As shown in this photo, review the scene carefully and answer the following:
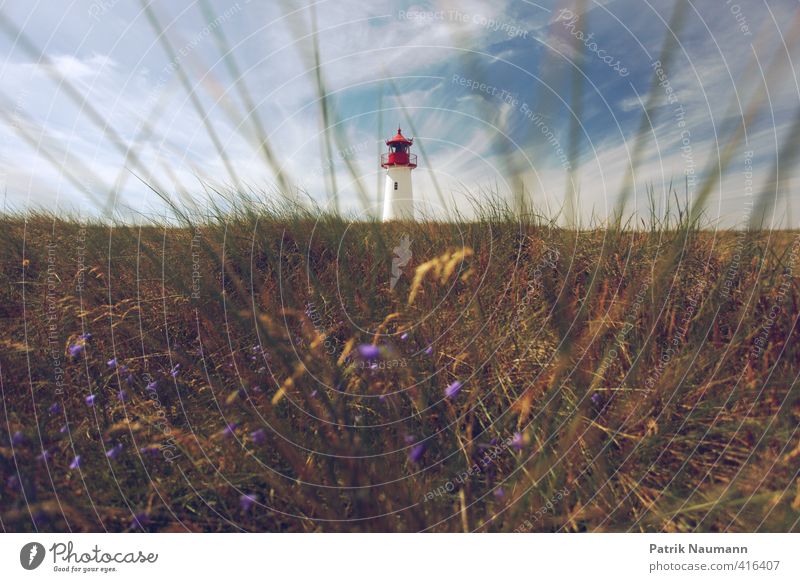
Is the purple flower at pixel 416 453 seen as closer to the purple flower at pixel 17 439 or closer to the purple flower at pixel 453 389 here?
the purple flower at pixel 453 389

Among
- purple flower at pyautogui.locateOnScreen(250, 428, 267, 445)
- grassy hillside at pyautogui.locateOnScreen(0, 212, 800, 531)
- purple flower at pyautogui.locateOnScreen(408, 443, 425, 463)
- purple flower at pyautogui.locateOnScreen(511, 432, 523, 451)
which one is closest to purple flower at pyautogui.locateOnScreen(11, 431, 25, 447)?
grassy hillside at pyautogui.locateOnScreen(0, 212, 800, 531)

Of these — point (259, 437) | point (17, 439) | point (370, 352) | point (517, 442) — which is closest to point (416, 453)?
point (517, 442)

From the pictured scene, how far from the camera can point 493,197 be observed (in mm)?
2508

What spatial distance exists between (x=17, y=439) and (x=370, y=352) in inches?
59.1

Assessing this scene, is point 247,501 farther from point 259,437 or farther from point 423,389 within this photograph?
point 423,389

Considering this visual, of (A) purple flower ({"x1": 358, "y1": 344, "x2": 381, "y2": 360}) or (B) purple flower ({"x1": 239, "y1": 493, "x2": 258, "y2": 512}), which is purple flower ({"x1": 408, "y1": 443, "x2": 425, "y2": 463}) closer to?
(A) purple flower ({"x1": 358, "y1": 344, "x2": 381, "y2": 360})

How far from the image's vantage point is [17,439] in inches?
62.0

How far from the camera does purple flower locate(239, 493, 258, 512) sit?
138cm

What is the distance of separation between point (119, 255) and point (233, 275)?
954 mm

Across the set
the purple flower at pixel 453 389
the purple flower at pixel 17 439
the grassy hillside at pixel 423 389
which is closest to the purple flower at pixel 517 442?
the grassy hillside at pixel 423 389

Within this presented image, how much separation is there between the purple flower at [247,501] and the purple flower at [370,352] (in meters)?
0.70

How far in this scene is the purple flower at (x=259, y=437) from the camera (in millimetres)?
1511

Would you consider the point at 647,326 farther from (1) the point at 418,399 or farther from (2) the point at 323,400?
(2) the point at 323,400

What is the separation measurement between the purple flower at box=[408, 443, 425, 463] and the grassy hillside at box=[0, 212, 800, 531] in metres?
0.02
